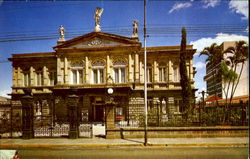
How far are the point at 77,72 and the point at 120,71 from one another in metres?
5.86

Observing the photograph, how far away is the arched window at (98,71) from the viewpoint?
1010 inches

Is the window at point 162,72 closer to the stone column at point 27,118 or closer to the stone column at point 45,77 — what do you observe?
the stone column at point 45,77

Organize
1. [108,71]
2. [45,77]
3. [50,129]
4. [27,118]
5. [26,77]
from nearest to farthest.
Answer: [27,118] → [50,129] → [108,71] → [45,77] → [26,77]

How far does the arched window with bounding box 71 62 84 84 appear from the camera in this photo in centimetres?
2589

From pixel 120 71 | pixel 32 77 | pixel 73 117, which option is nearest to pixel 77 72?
pixel 120 71

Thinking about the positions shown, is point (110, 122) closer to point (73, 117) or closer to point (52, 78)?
point (73, 117)

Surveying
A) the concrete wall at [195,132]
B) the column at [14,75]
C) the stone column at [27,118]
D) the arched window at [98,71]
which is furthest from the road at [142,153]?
Answer: the column at [14,75]

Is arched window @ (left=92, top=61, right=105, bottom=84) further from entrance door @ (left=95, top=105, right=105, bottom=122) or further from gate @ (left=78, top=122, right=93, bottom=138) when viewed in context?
gate @ (left=78, top=122, right=93, bottom=138)

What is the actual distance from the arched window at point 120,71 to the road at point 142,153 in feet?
49.6

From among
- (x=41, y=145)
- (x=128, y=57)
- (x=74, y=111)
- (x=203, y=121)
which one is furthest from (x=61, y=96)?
(x=203, y=121)

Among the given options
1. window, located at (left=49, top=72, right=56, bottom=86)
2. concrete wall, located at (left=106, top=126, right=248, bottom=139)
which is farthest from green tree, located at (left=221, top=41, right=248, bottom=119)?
window, located at (left=49, top=72, right=56, bottom=86)

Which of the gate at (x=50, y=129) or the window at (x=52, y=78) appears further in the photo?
the window at (x=52, y=78)

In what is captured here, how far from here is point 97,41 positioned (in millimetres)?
25422

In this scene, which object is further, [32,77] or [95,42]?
[32,77]
